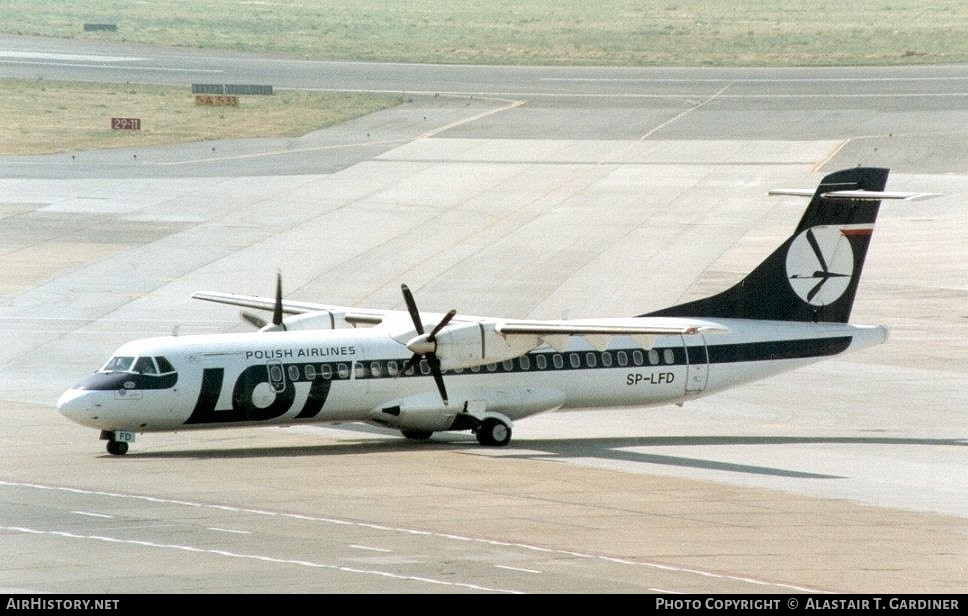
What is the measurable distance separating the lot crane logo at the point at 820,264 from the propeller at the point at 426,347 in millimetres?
10610

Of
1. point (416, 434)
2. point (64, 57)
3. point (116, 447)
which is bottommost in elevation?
point (416, 434)

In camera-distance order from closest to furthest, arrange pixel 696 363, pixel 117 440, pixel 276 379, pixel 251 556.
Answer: pixel 251 556 → pixel 117 440 → pixel 276 379 → pixel 696 363

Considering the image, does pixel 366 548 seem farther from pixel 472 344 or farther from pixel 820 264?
pixel 820 264

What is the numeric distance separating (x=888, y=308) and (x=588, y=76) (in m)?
68.5

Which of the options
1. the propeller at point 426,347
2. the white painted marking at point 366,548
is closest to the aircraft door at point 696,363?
the propeller at point 426,347

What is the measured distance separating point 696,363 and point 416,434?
759 cm

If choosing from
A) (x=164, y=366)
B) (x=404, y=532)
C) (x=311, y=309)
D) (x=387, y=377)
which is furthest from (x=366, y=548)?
(x=311, y=309)

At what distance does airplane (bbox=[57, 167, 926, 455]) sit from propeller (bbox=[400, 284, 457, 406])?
40 mm

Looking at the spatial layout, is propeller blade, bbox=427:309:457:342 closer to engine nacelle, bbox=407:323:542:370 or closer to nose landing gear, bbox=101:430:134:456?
engine nacelle, bbox=407:323:542:370

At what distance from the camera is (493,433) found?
38312 mm

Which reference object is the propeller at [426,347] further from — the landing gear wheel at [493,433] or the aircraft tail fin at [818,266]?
the aircraft tail fin at [818,266]

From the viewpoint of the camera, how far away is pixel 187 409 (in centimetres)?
3547

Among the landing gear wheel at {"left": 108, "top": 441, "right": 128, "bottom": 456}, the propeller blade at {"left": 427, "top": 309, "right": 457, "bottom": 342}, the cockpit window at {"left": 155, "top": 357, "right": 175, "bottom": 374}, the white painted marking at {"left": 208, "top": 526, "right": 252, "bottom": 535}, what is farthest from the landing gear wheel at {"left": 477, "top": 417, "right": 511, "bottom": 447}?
the white painted marking at {"left": 208, "top": 526, "right": 252, "bottom": 535}

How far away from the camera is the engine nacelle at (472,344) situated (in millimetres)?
37312
